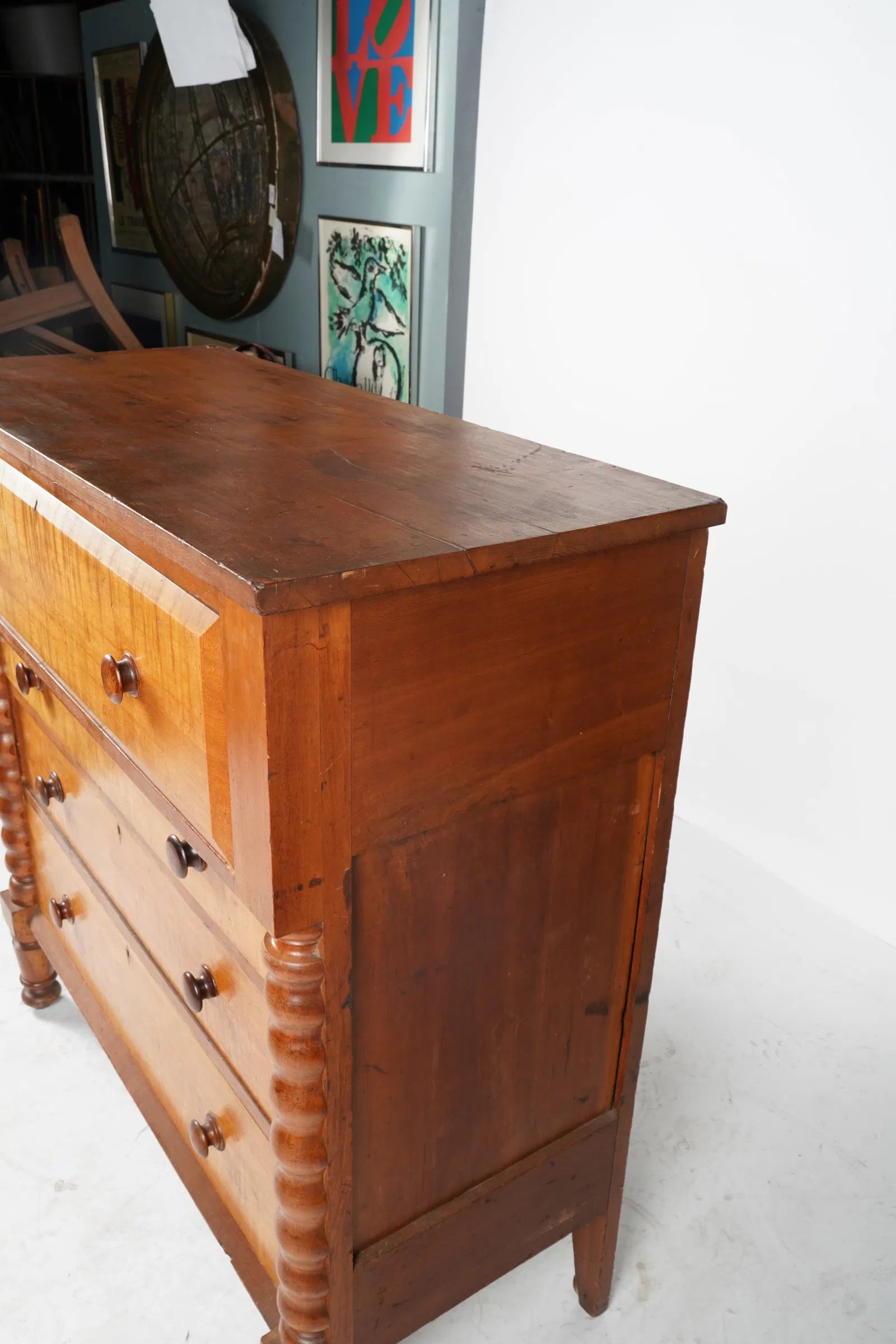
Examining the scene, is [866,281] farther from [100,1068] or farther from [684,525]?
[100,1068]

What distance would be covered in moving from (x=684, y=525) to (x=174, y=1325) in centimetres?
144

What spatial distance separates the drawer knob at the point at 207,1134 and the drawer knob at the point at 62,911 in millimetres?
620

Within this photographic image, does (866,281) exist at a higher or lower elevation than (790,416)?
higher

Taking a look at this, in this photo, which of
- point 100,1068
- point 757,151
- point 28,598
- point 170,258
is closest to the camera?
point 28,598

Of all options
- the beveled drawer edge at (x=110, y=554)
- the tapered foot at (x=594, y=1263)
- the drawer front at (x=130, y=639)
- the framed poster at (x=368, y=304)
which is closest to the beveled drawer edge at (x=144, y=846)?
the drawer front at (x=130, y=639)

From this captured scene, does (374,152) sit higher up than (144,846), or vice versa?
(374,152)

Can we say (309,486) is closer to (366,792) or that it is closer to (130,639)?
(130,639)

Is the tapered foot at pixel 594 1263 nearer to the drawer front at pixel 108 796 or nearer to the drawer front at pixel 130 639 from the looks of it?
the drawer front at pixel 108 796

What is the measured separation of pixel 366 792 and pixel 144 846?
0.57 metres

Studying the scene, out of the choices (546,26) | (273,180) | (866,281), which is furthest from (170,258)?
(866,281)

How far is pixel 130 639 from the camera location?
3.92 ft

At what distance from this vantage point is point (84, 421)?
145 centimetres

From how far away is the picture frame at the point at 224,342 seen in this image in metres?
4.20

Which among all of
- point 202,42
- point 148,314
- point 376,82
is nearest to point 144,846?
point 376,82
